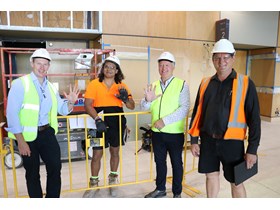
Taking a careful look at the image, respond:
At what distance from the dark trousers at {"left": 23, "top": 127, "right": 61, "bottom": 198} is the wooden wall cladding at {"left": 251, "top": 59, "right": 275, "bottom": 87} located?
7.12 meters

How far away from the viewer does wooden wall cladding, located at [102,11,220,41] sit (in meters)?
4.95

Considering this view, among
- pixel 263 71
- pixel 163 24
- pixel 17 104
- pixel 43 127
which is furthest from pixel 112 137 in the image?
pixel 263 71

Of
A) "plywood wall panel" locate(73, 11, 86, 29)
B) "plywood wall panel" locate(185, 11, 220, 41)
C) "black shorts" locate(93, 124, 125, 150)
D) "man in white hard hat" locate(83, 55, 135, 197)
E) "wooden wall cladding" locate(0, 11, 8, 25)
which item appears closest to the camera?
"man in white hard hat" locate(83, 55, 135, 197)

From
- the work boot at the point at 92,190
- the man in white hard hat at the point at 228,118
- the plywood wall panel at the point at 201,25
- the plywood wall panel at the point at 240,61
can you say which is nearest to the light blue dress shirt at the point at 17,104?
the work boot at the point at 92,190

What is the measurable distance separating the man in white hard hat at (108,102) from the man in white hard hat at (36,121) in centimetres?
35

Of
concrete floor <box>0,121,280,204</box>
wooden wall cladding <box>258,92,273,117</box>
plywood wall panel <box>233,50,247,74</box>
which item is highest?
plywood wall panel <box>233,50,247,74</box>

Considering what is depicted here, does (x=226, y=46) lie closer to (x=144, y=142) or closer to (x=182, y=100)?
(x=182, y=100)

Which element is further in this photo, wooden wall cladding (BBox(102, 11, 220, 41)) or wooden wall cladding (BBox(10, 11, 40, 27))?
wooden wall cladding (BBox(102, 11, 220, 41))

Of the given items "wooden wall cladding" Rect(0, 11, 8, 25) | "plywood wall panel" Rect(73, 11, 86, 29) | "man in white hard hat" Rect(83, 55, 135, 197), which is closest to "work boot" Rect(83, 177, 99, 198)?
"man in white hard hat" Rect(83, 55, 135, 197)

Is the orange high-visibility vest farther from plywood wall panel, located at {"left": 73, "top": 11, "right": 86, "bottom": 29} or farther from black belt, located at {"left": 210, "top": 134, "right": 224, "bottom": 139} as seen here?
plywood wall panel, located at {"left": 73, "top": 11, "right": 86, "bottom": 29}

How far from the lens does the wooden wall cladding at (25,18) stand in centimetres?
425

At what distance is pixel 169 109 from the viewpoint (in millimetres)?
2361

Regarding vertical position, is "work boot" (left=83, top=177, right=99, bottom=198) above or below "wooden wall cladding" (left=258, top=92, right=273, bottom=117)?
below

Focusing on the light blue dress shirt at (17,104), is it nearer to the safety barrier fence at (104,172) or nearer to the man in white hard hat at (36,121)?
the man in white hard hat at (36,121)
